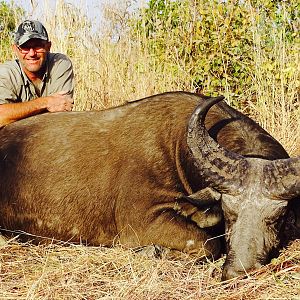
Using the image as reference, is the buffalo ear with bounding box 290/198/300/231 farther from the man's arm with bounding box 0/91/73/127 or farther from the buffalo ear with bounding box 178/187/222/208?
the man's arm with bounding box 0/91/73/127

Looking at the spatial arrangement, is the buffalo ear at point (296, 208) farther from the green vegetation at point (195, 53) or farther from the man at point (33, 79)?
the green vegetation at point (195, 53)

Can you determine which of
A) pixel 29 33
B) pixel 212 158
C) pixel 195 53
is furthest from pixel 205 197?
pixel 195 53

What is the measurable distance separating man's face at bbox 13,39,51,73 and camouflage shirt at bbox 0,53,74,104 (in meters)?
0.15

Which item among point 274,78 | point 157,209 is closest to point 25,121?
point 157,209

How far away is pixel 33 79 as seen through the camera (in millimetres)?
6180

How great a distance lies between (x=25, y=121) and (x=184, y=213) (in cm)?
179

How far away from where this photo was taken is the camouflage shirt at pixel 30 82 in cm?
598

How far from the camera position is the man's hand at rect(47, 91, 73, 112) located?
5.74 m

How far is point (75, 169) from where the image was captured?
4910 mm

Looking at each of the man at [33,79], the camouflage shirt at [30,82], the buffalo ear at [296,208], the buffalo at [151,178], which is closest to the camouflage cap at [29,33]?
the man at [33,79]

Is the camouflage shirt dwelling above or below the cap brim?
below

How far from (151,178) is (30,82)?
222 centimetres

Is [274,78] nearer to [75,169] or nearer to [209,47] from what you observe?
[209,47]

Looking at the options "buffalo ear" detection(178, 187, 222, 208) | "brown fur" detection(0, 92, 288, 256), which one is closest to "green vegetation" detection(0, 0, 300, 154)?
"brown fur" detection(0, 92, 288, 256)
